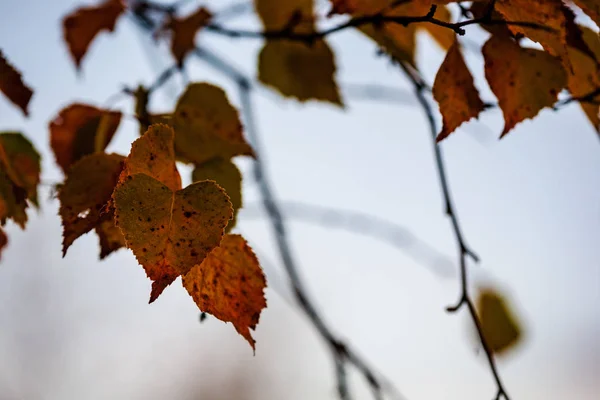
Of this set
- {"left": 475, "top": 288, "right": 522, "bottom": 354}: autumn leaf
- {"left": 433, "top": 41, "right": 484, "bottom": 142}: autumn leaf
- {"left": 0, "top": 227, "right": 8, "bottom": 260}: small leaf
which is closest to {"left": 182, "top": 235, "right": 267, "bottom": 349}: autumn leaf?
{"left": 433, "top": 41, "right": 484, "bottom": 142}: autumn leaf

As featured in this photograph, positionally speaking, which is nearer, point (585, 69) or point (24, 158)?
point (585, 69)

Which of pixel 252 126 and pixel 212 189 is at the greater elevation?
pixel 212 189

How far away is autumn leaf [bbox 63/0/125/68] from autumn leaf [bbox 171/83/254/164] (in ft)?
1.24

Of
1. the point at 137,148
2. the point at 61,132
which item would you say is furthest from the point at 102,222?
the point at 61,132

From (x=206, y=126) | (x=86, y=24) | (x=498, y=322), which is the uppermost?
(x=206, y=126)

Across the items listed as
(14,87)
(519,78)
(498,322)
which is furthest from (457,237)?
(498,322)

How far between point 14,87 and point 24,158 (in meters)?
0.14

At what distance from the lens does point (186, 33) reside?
0.97 m

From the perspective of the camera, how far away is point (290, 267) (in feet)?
4.09

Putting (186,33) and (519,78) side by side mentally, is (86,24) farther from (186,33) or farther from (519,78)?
(519,78)

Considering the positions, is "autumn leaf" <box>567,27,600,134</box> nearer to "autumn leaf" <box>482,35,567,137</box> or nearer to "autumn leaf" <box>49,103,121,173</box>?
"autumn leaf" <box>482,35,567,137</box>

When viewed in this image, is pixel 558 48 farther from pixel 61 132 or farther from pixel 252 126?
pixel 252 126

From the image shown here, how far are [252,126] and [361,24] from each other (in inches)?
29.3

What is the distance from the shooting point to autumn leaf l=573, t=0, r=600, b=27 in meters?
0.45
